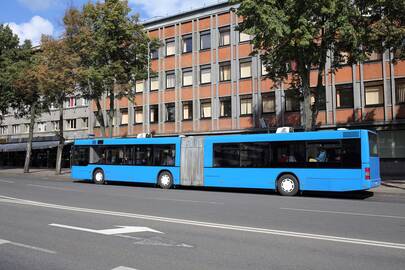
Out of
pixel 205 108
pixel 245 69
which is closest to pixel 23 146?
pixel 205 108

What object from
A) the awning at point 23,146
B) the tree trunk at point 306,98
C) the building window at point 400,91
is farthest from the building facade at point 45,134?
the tree trunk at point 306,98

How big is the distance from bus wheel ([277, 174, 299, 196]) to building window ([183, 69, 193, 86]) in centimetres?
2243

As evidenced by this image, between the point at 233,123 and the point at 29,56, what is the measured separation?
A: 62.3 feet

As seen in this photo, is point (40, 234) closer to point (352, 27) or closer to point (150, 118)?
point (352, 27)

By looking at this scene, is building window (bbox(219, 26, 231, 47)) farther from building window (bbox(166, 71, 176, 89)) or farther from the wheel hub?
the wheel hub

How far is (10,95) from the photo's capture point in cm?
3891

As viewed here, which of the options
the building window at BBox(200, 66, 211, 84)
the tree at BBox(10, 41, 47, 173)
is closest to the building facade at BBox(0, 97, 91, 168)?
the tree at BBox(10, 41, 47, 173)

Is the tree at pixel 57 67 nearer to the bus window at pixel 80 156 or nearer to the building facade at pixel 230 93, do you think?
the bus window at pixel 80 156

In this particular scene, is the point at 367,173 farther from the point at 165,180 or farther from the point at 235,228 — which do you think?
the point at 165,180

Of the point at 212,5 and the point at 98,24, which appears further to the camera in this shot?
the point at 212,5

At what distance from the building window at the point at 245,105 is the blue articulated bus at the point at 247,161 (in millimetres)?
14299

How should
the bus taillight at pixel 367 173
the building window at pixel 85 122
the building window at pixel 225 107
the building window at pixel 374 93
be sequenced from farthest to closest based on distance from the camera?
the building window at pixel 85 122 < the building window at pixel 225 107 < the building window at pixel 374 93 < the bus taillight at pixel 367 173

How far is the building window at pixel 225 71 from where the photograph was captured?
38.3 m

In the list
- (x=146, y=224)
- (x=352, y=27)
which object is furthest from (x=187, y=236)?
(x=352, y=27)
